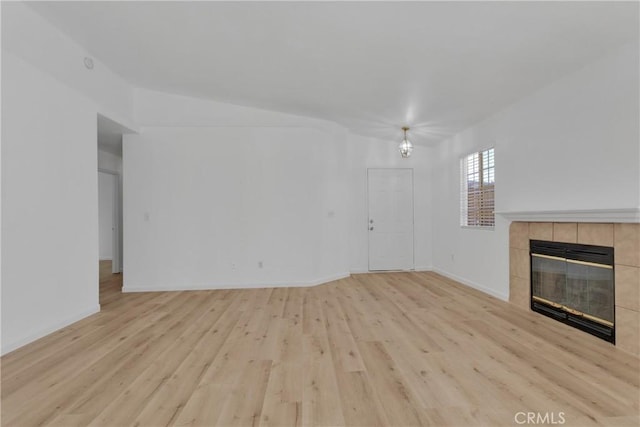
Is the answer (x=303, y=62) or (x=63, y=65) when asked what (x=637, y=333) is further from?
(x=63, y=65)

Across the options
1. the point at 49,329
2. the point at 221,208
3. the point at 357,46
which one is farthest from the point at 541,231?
the point at 49,329

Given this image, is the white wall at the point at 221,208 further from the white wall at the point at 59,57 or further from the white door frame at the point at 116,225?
the white door frame at the point at 116,225

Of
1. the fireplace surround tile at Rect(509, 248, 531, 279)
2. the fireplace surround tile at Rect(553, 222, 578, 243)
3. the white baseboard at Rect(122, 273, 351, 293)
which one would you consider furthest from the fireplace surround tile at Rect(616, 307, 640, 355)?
the white baseboard at Rect(122, 273, 351, 293)

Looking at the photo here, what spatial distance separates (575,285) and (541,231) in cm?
68

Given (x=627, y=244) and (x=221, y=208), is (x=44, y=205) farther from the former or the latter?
(x=627, y=244)

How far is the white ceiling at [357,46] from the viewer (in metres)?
2.42

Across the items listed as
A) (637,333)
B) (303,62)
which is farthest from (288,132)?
(637,333)

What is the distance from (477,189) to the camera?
4.88 m

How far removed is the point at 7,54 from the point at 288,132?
3296 mm

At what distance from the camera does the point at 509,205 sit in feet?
13.3

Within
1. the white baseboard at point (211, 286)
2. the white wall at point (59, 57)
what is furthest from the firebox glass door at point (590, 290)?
the white wall at point (59, 57)

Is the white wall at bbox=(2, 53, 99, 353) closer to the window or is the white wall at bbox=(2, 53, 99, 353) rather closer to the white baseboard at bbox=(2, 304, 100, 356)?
the white baseboard at bbox=(2, 304, 100, 356)
